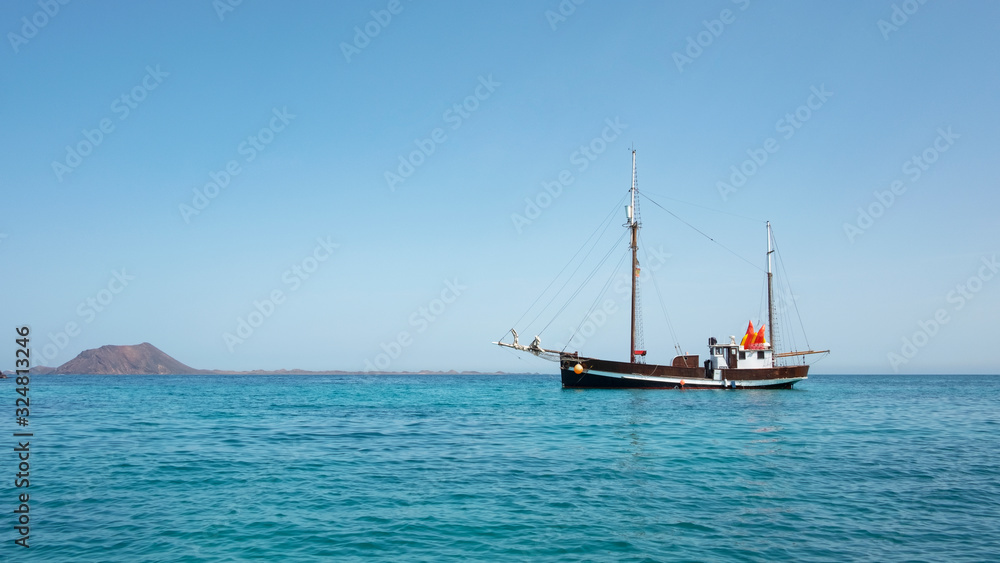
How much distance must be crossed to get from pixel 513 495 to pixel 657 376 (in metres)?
46.4

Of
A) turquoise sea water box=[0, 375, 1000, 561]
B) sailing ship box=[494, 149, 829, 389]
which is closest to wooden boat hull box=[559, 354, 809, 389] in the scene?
sailing ship box=[494, 149, 829, 389]

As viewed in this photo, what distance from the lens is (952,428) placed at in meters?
29.0

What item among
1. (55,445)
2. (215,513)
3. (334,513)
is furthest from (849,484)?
(55,445)

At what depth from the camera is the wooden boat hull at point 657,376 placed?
57.3 m

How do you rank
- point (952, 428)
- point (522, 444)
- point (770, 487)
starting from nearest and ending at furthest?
1. point (770, 487)
2. point (522, 444)
3. point (952, 428)

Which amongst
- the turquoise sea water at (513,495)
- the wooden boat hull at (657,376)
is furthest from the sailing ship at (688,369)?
the turquoise sea water at (513,495)

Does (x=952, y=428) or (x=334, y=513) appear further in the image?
(x=952, y=428)

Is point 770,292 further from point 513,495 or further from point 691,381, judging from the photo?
point 513,495

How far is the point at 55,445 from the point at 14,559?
16095 millimetres

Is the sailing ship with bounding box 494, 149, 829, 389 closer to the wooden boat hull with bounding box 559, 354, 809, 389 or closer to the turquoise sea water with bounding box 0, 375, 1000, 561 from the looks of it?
the wooden boat hull with bounding box 559, 354, 809, 389

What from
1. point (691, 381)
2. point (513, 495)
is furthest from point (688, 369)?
point (513, 495)

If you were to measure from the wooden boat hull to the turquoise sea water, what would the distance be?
3016 centimetres

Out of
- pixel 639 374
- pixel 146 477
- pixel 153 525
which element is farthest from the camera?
pixel 639 374

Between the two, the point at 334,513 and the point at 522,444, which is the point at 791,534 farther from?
the point at 522,444
